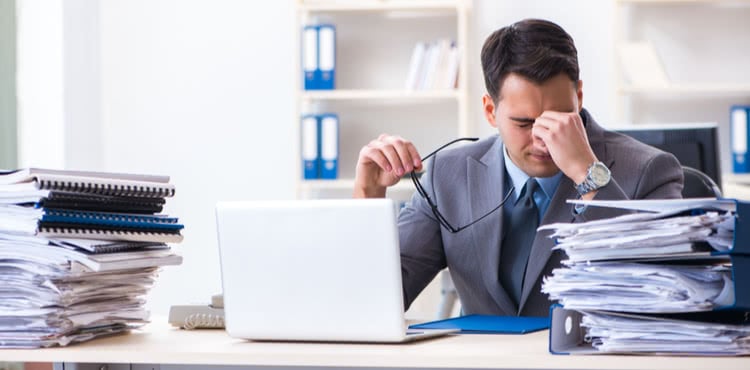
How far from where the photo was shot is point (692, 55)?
4.35 m

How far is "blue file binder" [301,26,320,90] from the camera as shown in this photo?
4293 millimetres

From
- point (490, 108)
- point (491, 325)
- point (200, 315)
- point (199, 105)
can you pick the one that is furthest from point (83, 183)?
point (199, 105)

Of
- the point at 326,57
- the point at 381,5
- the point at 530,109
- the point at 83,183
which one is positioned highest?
the point at 381,5

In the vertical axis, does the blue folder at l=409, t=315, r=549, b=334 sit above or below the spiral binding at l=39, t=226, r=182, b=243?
below

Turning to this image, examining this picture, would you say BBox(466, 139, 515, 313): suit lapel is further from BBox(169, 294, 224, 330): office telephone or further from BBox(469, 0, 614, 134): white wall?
BBox(469, 0, 614, 134): white wall

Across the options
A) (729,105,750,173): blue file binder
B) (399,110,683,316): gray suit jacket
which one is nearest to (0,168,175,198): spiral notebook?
(399,110,683,316): gray suit jacket

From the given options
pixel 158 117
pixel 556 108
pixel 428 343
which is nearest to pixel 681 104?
pixel 158 117

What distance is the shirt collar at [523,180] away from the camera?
1.89 metres

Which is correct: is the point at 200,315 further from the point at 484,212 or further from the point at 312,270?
the point at 484,212

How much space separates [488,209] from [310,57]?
8.40 ft

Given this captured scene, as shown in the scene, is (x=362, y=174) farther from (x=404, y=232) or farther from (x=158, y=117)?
(x=158, y=117)

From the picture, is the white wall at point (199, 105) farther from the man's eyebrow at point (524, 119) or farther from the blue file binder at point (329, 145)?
the man's eyebrow at point (524, 119)

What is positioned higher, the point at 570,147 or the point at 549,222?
the point at 570,147

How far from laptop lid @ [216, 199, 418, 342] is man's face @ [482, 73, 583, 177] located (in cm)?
65
